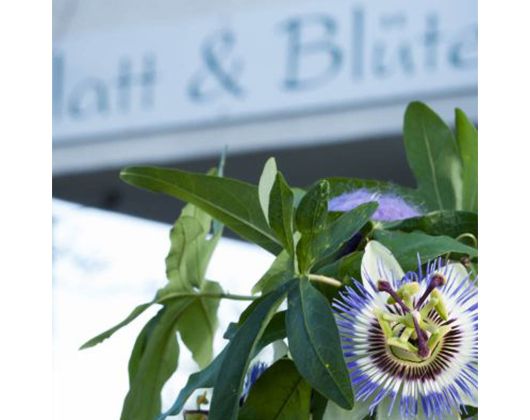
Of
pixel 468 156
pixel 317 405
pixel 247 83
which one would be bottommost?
pixel 317 405

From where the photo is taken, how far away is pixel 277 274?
408 mm

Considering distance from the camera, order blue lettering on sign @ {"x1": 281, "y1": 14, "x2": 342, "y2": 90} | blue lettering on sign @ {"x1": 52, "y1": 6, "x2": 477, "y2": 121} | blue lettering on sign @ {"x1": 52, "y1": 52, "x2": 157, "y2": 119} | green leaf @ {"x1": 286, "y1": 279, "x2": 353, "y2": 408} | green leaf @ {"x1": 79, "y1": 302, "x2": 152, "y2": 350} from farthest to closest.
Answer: blue lettering on sign @ {"x1": 52, "y1": 52, "x2": 157, "y2": 119} < blue lettering on sign @ {"x1": 281, "y1": 14, "x2": 342, "y2": 90} < blue lettering on sign @ {"x1": 52, "y1": 6, "x2": 477, "y2": 121} < green leaf @ {"x1": 79, "y1": 302, "x2": 152, "y2": 350} < green leaf @ {"x1": 286, "y1": 279, "x2": 353, "y2": 408}

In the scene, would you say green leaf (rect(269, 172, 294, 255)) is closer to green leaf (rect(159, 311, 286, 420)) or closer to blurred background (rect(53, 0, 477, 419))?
green leaf (rect(159, 311, 286, 420))

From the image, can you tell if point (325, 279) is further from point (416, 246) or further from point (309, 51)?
point (309, 51)

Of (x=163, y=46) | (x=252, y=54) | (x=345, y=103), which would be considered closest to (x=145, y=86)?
(x=163, y=46)

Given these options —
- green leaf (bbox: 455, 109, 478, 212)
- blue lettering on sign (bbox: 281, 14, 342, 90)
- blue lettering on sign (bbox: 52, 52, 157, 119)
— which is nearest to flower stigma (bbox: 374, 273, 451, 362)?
green leaf (bbox: 455, 109, 478, 212)

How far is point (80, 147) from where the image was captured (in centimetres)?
316

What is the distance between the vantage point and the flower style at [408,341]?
38cm

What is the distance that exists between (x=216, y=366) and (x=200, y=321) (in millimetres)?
97

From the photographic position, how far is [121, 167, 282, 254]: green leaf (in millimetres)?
399

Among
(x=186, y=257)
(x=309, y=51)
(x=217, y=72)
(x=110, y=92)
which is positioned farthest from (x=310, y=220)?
(x=110, y=92)

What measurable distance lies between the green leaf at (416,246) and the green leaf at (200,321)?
11cm

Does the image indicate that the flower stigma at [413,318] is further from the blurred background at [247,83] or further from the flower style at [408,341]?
the blurred background at [247,83]
